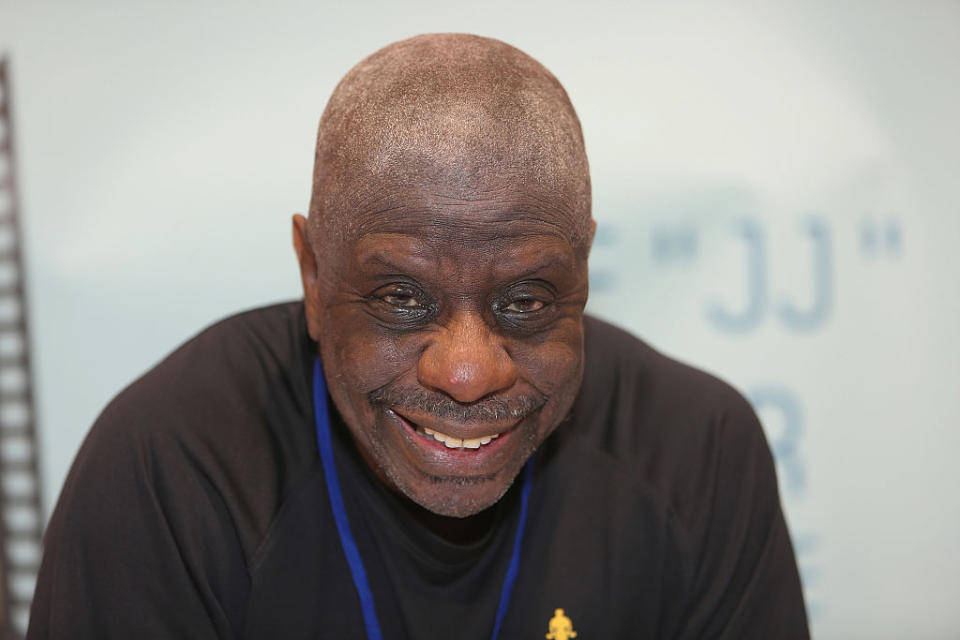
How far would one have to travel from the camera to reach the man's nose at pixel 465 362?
1131mm

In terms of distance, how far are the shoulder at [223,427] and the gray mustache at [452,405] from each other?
230mm

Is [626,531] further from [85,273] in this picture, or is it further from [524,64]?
[85,273]

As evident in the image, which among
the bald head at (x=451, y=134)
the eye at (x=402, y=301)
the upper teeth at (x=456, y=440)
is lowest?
the upper teeth at (x=456, y=440)

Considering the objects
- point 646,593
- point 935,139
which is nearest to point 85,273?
point 646,593

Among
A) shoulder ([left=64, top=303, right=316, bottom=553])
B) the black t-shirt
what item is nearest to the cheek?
the black t-shirt

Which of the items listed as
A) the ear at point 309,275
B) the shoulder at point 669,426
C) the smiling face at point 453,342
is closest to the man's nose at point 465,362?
the smiling face at point 453,342

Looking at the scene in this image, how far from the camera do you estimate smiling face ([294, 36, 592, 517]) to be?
113cm

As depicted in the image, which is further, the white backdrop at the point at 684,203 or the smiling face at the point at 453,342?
the white backdrop at the point at 684,203

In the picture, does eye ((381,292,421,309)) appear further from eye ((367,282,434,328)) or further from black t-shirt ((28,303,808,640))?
black t-shirt ((28,303,808,640))

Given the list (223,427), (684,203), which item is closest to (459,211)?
(223,427)

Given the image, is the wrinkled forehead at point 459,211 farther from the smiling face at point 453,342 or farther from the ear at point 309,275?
the ear at point 309,275

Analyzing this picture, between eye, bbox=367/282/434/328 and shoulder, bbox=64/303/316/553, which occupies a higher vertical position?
eye, bbox=367/282/434/328

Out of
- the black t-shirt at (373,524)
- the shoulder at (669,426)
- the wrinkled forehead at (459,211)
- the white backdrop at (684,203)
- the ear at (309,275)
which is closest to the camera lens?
the wrinkled forehead at (459,211)

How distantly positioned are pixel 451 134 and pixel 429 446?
1.39ft
